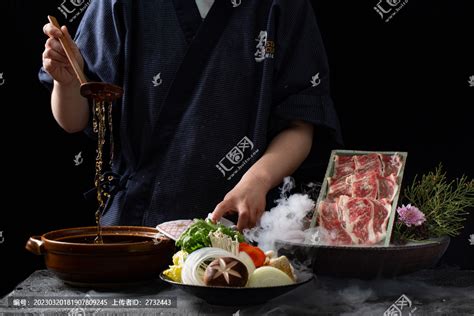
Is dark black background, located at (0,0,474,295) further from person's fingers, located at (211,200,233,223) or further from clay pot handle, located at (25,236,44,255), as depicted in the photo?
clay pot handle, located at (25,236,44,255)

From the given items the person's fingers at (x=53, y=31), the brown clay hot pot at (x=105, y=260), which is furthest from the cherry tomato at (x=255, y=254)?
the person's fingers at (x=53, y=31)

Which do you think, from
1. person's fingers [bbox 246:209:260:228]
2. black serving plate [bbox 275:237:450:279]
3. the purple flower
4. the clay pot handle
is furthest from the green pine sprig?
the clay pot handle

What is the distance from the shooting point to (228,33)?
1881 mm

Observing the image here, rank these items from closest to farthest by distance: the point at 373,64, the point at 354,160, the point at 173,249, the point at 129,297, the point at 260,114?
1. the point at 129,297
2. the point at 173,249
3. the point at 354,160
4. the point at 260,114
5. the point at 373,64

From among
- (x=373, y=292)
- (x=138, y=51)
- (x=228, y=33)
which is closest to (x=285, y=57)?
(x=228, y=33)

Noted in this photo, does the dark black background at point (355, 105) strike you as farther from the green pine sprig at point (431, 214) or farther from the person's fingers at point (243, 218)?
the person's fingers at point (243, 218)

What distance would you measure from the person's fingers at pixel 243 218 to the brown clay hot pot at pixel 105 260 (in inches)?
7.9

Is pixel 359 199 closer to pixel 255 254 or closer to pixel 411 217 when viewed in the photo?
pixel 411 217

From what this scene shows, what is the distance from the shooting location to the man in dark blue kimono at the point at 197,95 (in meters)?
1.83

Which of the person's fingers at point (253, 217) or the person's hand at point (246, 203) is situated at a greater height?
the person's hand at point (246, 203)

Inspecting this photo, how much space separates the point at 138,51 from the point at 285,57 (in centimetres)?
42

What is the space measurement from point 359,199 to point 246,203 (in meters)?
0.26

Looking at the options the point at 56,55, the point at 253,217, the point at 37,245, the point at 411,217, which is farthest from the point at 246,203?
the point at 56,55

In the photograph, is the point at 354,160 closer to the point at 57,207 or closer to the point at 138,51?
the point at 138,51
